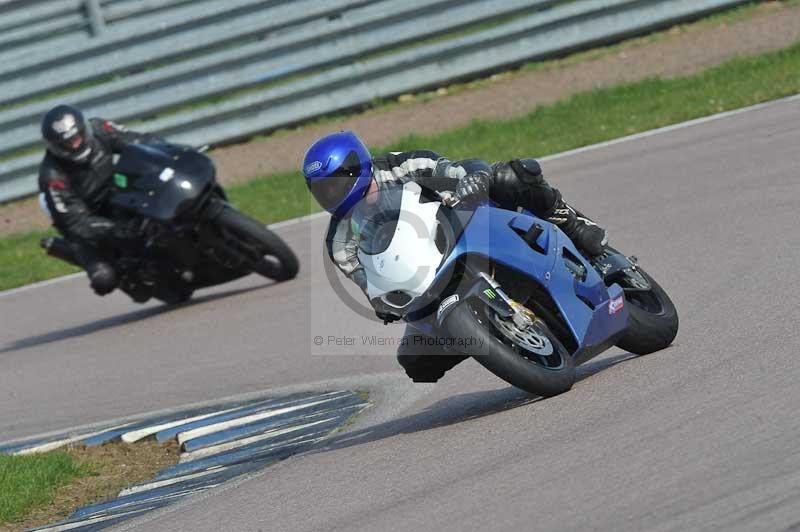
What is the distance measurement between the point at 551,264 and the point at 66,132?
5919mm

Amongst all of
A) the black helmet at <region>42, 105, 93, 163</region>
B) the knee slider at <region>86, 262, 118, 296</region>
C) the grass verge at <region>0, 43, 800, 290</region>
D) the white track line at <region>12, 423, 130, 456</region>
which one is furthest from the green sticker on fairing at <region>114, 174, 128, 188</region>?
the white track line at <region>12, 423, 130, 456</region>

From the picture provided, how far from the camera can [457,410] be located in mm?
6777

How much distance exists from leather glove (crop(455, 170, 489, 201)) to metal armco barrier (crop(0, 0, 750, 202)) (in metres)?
10.3

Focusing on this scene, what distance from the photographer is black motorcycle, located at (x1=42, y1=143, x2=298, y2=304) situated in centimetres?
1106

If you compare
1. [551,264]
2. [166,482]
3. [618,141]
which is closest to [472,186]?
[551,264]

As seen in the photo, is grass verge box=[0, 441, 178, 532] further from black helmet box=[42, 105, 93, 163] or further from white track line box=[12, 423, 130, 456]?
black helmet box=[42, 105, 93, 163]

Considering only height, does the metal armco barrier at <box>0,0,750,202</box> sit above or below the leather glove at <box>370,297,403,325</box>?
below

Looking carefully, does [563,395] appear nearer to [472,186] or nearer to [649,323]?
[649,323]

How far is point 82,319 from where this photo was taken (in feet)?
38.9

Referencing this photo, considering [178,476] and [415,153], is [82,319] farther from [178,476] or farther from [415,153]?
[415,153]

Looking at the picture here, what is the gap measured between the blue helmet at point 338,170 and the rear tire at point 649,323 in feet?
4.84

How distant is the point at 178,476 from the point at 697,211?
4.93 meters

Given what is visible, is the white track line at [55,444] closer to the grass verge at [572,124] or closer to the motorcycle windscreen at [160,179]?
the motorcycle windscreen at [160,179]

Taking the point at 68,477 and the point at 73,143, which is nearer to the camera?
the point at 68,477
